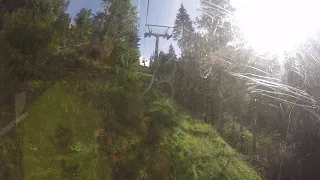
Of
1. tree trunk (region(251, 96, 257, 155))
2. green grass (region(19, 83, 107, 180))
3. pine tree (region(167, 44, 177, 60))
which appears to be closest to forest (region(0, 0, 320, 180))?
green grass (region(19, 83, 107, 180))

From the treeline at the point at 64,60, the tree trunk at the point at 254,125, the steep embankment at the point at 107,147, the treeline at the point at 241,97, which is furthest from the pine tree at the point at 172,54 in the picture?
the steep embankment at the point at 107,147

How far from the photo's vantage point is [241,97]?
24.2m

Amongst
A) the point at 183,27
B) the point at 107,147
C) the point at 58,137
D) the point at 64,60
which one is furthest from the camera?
the point at 183,27

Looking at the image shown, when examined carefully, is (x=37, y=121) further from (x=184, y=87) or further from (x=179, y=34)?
(x=179, y=34)

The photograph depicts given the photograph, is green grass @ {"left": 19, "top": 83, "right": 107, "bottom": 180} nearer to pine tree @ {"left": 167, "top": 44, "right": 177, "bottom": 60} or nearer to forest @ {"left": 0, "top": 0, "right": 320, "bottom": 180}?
forest @ {"left": 0, "top": 0, "right": 320, "bottom": 180}

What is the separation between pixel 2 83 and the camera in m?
6.07

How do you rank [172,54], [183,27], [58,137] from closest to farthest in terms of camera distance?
1. [58,137]
2. [172,54]
3. [183,27]

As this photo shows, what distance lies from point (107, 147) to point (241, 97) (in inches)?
709

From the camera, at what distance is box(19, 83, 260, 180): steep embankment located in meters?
6.28

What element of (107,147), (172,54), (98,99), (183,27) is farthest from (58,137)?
(183,27)

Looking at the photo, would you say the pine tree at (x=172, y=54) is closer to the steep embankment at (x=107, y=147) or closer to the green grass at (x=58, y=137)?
the steep embankment at (x=107, y=147)

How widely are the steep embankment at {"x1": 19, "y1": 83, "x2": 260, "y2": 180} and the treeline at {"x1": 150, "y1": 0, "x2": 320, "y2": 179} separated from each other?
7.11 metres

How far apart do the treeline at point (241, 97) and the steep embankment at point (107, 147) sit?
7.11m

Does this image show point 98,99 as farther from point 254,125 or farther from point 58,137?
point 254,125
